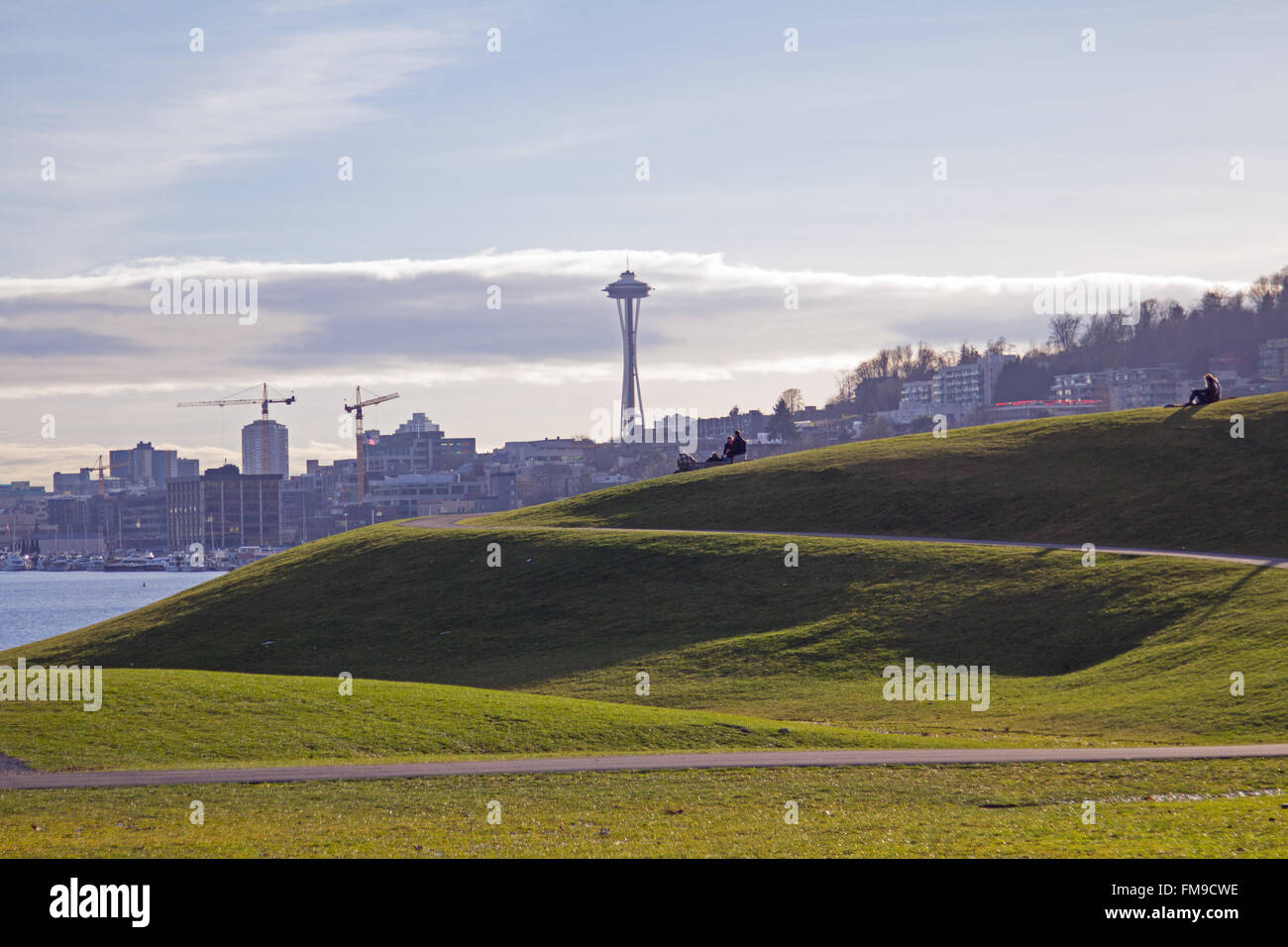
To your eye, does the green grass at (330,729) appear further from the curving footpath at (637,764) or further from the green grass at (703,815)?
the green grass at (703,815)

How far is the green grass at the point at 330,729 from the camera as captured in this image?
93.5 feet

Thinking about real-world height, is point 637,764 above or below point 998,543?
below

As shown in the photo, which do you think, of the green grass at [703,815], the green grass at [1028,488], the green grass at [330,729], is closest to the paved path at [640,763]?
the green grass at [703,815]

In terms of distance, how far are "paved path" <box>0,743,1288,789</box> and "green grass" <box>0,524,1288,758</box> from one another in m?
2.97

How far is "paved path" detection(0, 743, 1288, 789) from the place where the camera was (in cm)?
2517

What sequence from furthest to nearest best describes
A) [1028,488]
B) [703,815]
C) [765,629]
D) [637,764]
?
[1028,488] → [765,629] → [637,764] → [703,815]

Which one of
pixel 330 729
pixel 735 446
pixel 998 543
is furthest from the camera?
pixel 735 446

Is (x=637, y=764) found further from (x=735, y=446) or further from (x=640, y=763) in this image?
(x=735, y=446)

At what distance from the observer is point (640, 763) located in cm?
2758

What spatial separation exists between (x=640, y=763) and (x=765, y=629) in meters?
24.0

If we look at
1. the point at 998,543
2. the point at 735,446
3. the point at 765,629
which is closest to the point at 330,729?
the point at 765,629

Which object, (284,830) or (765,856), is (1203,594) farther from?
(284,830)

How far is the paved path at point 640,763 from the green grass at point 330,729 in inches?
59.8
